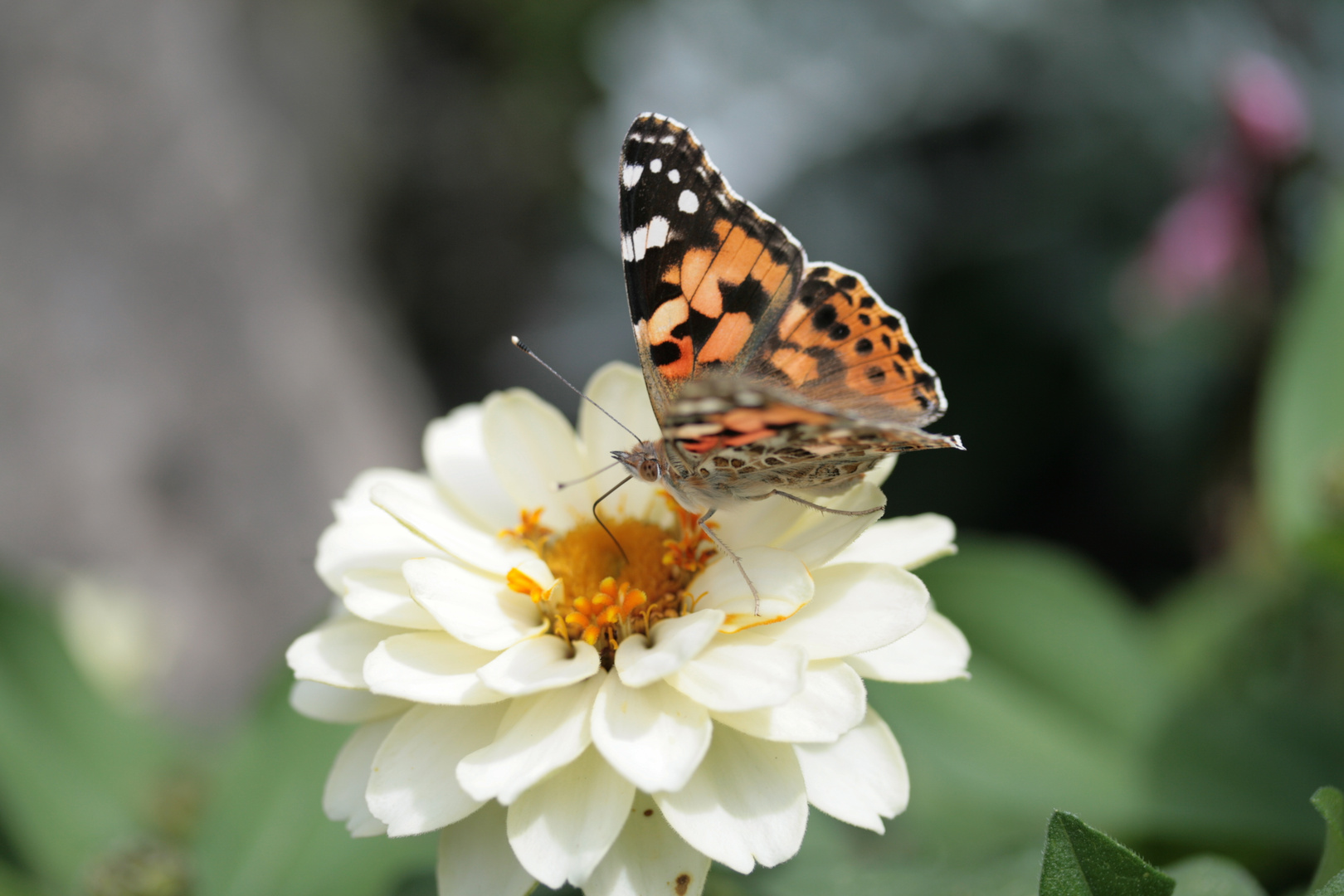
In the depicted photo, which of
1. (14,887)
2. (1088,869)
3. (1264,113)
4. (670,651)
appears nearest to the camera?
(1088,869)

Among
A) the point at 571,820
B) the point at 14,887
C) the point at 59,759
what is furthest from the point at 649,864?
the point at 59,759

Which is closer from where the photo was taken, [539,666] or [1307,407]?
[539,666]

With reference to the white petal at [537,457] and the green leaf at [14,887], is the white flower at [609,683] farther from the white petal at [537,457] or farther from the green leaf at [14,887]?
the green leaf at [14,887]

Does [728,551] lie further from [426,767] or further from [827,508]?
[426,767]

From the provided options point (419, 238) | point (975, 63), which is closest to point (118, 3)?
point (419, 238)

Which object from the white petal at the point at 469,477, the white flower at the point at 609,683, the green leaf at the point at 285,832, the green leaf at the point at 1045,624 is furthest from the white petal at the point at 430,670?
the green leaf at the point at 1045,624

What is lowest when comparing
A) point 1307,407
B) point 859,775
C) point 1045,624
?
point 1045,624
